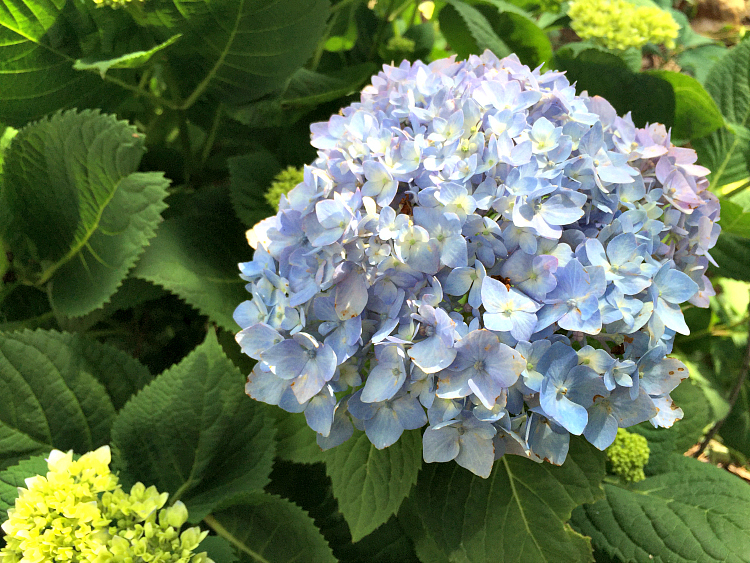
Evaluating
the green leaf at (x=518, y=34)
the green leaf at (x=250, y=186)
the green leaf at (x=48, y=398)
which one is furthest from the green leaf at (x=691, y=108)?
the green leaf at (x=48, y=398)

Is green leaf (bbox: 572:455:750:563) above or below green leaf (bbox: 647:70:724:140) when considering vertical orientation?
below

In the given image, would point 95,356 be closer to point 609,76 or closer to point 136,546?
point 136,546

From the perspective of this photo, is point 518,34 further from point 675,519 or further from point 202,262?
point 675,519

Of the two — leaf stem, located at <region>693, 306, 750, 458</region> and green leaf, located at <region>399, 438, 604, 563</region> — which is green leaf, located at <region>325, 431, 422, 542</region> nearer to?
green leaf, located at <region>399, 438, 604, 563</region>

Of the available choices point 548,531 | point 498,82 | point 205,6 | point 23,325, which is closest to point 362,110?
point 498,82

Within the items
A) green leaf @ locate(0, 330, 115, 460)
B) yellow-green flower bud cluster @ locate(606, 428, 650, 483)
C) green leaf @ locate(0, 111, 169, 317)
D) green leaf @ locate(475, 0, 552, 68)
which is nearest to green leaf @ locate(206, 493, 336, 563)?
green leaf @ locate(0, 330, 115, 460)

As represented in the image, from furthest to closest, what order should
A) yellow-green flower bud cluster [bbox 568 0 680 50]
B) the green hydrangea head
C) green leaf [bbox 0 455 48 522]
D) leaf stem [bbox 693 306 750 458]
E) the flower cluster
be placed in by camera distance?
leaf stem [bbox 693 306 750 458] → yellow-green flower bud cluster [bbox 568 0 680 50] → the green hydrangea head → green leaf [bbox 0 455 48 522] → the flower cluster

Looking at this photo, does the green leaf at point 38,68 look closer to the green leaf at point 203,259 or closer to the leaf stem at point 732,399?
the green leaf at point 203,259
